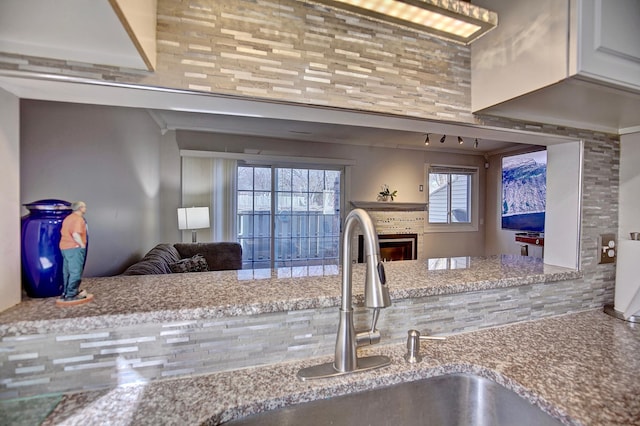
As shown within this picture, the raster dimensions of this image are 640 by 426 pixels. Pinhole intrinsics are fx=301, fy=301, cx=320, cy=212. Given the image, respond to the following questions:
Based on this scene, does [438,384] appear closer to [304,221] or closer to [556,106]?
[556,106]

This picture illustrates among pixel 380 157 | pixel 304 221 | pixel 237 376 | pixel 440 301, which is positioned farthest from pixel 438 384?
pixel 380 157

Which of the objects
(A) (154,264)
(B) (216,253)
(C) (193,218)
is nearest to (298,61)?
(A) (154,264)

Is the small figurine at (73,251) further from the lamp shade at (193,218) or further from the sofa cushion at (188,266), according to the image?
the lamp shade at (193,218)

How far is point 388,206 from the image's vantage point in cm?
507

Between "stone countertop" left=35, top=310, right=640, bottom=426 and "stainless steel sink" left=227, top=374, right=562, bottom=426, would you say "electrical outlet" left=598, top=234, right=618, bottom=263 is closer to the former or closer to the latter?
"stone countertop" left=35, top=310, right=640, bottom=426

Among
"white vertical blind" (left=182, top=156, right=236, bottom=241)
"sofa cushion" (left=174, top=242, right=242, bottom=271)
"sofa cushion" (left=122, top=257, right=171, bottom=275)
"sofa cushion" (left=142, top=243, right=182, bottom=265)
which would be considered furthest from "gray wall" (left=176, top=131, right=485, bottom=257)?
"sofa cushion" (left=122, top=257, right=171, bottom=275)

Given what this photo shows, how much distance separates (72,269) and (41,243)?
0.36 feet

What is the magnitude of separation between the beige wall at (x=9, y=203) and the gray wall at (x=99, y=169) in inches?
12.3

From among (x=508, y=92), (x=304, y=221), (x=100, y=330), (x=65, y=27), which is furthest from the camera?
(x=304, y=221)

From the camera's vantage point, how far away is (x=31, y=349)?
0.67 m

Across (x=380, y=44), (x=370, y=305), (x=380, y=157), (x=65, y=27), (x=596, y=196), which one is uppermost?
(x=380, y=157)

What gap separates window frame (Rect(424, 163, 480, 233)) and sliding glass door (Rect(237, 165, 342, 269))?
170cm

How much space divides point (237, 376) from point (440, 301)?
668mm

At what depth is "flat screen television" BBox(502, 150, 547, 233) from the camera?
473 centimetres
